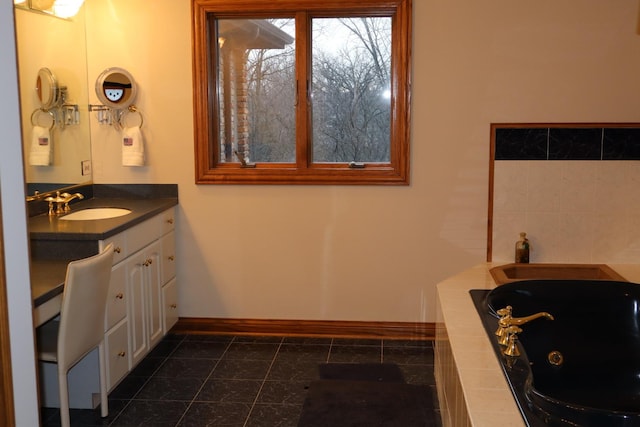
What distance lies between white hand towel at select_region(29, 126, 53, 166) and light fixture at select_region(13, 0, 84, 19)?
0.62 m

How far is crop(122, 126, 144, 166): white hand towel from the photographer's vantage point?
4227 millimetres

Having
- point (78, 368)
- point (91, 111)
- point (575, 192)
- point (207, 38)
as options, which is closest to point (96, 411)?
point (78, 368)

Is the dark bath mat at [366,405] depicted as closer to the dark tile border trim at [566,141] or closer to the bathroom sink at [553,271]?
the bathroom sink at [553,271]

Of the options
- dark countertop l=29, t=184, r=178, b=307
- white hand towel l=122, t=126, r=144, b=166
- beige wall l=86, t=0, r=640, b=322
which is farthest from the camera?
white hand towel l=122, t=126, r=144, b=166

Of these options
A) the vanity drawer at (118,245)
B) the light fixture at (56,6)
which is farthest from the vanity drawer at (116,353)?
the light fixture at (56,6)

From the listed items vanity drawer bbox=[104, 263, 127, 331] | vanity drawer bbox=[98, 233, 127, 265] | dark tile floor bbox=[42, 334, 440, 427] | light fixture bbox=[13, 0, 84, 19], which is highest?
light fixture bbox=[13, 0, 84, 19]

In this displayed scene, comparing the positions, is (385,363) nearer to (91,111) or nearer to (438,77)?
(438,77)

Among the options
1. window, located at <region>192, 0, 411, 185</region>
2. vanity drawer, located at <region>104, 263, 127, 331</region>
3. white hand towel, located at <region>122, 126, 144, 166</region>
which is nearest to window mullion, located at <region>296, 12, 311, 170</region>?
window, located at <region>192, 0, 411, 185</region>

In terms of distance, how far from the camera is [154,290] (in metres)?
3.94

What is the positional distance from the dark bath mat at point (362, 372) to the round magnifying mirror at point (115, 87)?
1944 millimetres

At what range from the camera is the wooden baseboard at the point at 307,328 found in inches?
169

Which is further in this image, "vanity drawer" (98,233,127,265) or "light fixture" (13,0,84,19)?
"light fixture" (13,0,84,19)

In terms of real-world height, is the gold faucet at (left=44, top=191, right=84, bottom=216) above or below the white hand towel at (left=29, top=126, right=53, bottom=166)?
below

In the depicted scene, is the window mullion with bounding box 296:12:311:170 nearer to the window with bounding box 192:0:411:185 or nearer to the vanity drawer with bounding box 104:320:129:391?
the window with bounding box 192:0:411:185
